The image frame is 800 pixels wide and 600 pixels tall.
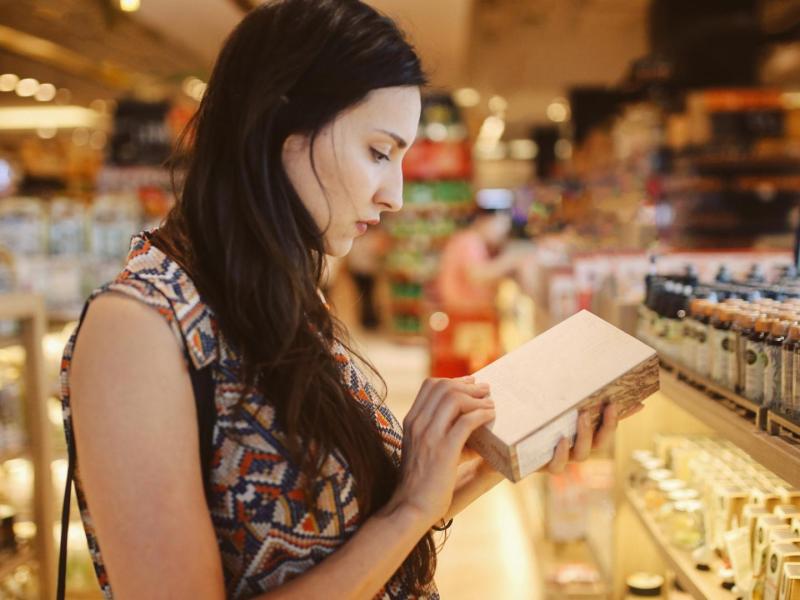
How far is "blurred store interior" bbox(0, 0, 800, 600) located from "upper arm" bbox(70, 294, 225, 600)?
481 mm

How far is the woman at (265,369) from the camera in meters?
0.90

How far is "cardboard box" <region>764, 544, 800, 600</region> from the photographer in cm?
149

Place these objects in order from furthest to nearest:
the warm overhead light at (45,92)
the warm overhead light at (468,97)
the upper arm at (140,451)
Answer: the warm overhead light at (468,97), the warm overhead light at (45,92), the upper arm at (140,451)

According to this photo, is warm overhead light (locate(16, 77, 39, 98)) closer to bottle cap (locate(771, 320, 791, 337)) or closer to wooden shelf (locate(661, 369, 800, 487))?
wooden shelf (locate(661, 369, 800, 487))

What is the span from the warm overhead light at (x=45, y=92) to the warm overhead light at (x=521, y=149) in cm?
1578

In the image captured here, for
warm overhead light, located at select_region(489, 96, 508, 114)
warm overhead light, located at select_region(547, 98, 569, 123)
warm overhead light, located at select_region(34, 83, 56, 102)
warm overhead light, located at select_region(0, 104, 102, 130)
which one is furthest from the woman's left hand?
warm overhead light, located at select_region(0, 104, 102, 130)

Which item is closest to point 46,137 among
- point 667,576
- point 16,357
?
point 16,357

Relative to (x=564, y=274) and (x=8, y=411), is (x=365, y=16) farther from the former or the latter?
(x=564, y=274)

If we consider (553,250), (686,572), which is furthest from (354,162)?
(553,250)

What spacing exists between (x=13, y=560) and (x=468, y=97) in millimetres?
14056

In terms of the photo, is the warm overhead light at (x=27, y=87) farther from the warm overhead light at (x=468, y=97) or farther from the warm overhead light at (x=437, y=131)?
the warm overhead light at (x=468, y=97)

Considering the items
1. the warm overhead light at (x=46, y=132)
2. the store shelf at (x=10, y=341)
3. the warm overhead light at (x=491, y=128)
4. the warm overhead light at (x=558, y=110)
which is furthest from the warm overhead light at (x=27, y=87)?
the store shelf at (x=10, y=341)

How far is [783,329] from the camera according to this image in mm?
1491

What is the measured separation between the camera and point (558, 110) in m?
19.6
